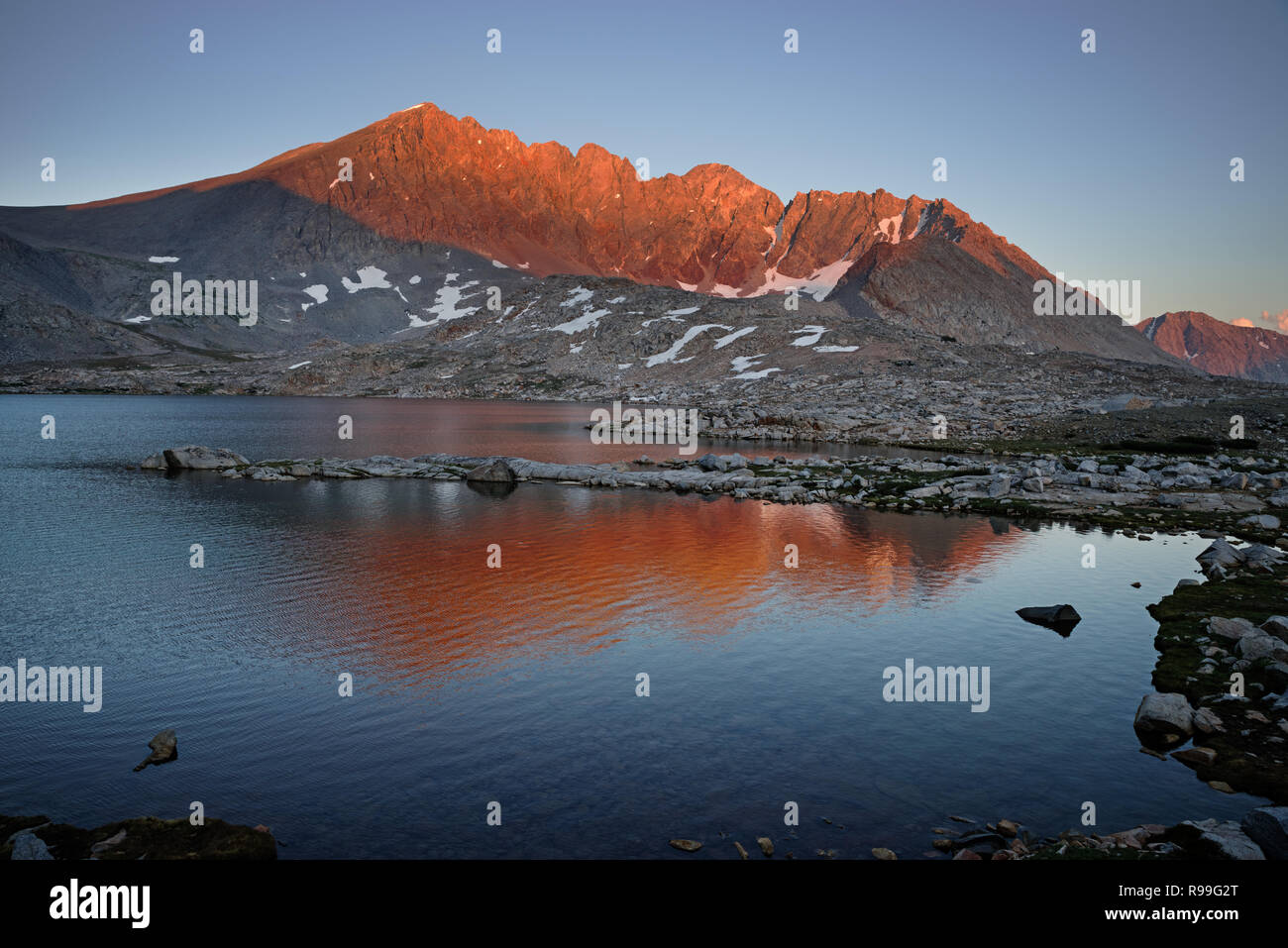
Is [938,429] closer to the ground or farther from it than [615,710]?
farther from it

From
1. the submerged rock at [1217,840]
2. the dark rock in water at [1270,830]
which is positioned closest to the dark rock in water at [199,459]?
the submerged rock at [1217,840]

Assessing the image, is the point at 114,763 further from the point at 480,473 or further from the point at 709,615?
the point at 480,473

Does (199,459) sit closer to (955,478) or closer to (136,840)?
(955,478)

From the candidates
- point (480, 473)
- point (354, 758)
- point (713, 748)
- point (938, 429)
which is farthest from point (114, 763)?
point (938, 429)

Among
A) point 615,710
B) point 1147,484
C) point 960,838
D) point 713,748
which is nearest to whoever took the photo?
point 960,838

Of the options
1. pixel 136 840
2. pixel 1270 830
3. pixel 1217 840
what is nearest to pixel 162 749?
pixel 136 840

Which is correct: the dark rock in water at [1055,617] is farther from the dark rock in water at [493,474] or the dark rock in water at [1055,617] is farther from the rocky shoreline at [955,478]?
the dark rock in water at [493,474]

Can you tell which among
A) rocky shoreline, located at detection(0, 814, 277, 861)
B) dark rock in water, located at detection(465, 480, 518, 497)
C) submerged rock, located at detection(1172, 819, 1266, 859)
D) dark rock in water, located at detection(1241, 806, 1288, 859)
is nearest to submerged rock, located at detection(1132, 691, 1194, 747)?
submerged rock, located at detection(1172, 819, 1266, 859)

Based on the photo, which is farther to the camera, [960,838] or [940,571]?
[940,571]
